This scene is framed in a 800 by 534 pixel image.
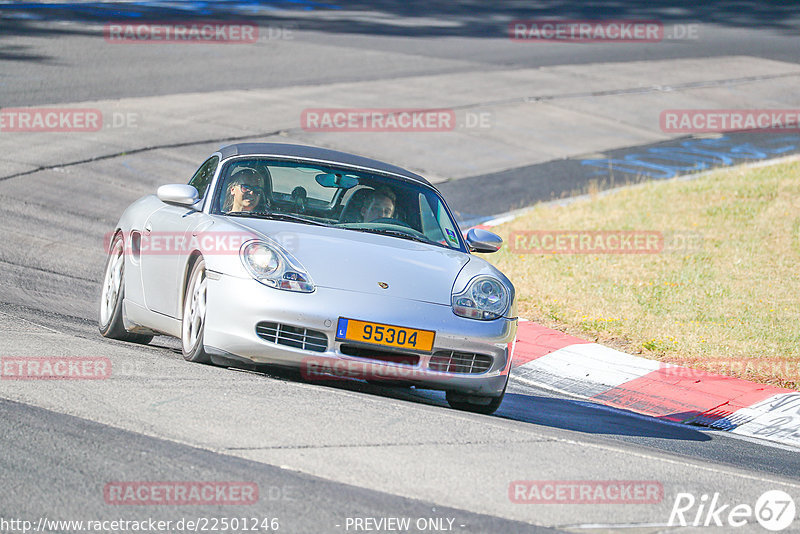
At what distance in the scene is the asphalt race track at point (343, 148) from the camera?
14.7 feet

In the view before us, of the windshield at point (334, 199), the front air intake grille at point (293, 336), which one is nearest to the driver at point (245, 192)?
the windshield at point (334, 199)

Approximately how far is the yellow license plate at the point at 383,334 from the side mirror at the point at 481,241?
A: 151 cm

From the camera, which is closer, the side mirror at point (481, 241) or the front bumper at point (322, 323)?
the front bumper at point (322, 323)

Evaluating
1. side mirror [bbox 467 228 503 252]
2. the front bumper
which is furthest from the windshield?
the front bumper

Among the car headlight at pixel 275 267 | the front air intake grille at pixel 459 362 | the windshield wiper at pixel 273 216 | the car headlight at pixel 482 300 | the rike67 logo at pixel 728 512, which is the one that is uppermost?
the windshield wiper at pixel 273 216

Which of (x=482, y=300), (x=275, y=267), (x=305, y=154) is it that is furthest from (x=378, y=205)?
(x=275, y=267)

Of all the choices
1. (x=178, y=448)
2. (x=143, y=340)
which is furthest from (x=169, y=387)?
(x=143, y=340)

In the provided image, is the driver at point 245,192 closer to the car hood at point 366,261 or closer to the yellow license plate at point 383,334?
the car hood at point 366,261

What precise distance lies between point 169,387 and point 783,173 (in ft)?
42.1

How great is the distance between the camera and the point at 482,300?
6.34 metres

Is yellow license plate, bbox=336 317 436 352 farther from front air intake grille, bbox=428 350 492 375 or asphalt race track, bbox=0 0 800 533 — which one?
asphalt race track, bbox=0 0 800 533

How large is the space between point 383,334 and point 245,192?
1.64m

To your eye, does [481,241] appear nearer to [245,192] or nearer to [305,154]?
[305,154]

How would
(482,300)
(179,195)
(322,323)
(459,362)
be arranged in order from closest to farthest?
(322,323) → (459,362) → (482,300) → (179,195)
